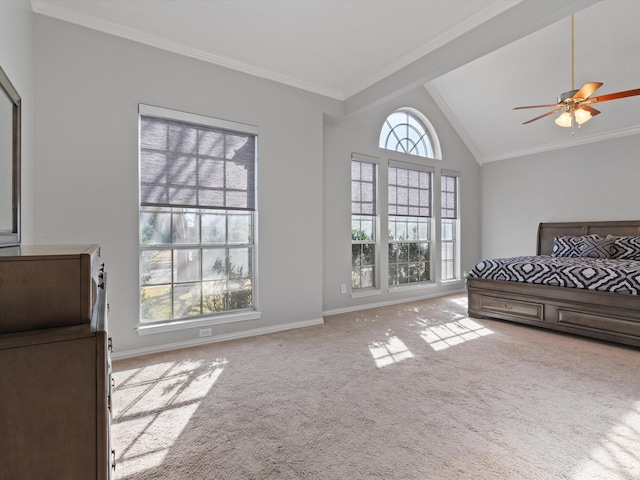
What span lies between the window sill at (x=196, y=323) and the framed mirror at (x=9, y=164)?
4.81 feet

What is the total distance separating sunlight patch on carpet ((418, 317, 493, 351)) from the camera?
128 inches

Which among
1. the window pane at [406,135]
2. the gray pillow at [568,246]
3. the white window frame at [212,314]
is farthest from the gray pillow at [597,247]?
the white window frame at [212,314]

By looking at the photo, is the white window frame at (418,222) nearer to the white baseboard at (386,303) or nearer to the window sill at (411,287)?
the window sill at (411,287)

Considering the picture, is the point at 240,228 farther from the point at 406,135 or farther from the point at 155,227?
the point at 406,135

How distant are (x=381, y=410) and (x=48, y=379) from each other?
1758 mm

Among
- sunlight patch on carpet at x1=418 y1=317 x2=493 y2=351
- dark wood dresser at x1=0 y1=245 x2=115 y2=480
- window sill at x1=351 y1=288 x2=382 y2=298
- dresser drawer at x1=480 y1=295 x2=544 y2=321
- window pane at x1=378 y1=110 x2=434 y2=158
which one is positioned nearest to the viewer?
dark wood dresser at x1=0 y1=245 x2=115 y2=480

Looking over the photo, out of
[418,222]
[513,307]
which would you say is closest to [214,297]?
[513,307]

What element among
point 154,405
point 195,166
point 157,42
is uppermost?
point 157,42

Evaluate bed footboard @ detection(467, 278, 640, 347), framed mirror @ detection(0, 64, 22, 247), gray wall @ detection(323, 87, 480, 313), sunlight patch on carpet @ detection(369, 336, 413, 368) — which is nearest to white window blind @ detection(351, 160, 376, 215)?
gray wall @ detection(323, 87, 480, 313)

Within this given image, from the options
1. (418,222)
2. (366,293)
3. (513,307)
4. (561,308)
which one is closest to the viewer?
(561,308)

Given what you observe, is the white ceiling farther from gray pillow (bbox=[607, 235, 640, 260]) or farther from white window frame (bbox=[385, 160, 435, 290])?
gray pillow (bbox=[607, 235, 640, 260])

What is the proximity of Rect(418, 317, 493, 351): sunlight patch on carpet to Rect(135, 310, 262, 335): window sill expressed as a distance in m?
1.89

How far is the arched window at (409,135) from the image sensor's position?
5.11 meters

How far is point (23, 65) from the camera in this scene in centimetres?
221
